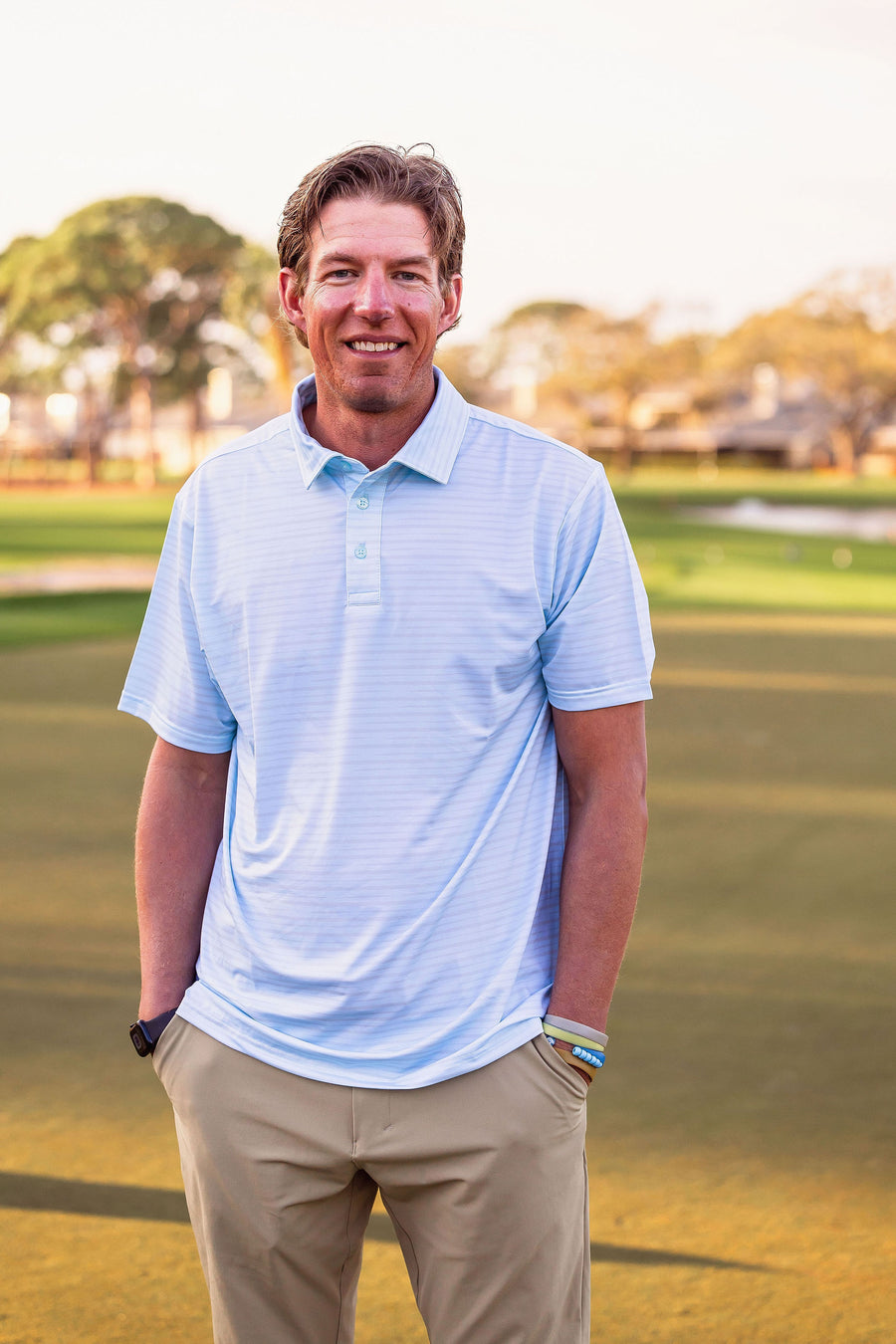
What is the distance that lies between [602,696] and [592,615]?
11cm

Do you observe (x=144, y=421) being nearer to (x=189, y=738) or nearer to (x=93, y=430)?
(x=93, y=430)

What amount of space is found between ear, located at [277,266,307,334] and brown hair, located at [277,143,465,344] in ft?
A: 0.08

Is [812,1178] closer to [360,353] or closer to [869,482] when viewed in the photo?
[360,353]

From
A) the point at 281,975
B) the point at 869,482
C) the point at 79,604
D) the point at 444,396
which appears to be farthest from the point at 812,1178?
the point at 869,482

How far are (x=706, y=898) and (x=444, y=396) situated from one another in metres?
4.54

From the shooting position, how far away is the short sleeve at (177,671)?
7.70 feet

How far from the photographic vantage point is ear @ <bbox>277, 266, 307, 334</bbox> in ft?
7.65

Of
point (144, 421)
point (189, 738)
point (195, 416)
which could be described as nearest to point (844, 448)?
point (195, 416)

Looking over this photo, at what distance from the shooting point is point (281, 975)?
219cm

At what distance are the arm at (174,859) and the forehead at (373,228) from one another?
0.76m

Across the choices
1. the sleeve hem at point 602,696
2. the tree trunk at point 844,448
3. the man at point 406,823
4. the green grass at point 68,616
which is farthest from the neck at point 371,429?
the tree trunk at point 844,448

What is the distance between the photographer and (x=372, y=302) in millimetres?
2176

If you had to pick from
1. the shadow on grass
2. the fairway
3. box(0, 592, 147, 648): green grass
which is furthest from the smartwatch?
box(0, 592, 147, 648): green grass

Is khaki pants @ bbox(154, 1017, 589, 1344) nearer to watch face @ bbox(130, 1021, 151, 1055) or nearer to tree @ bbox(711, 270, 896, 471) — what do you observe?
watch face @ bbox(130, 1021, 151, 1055)
